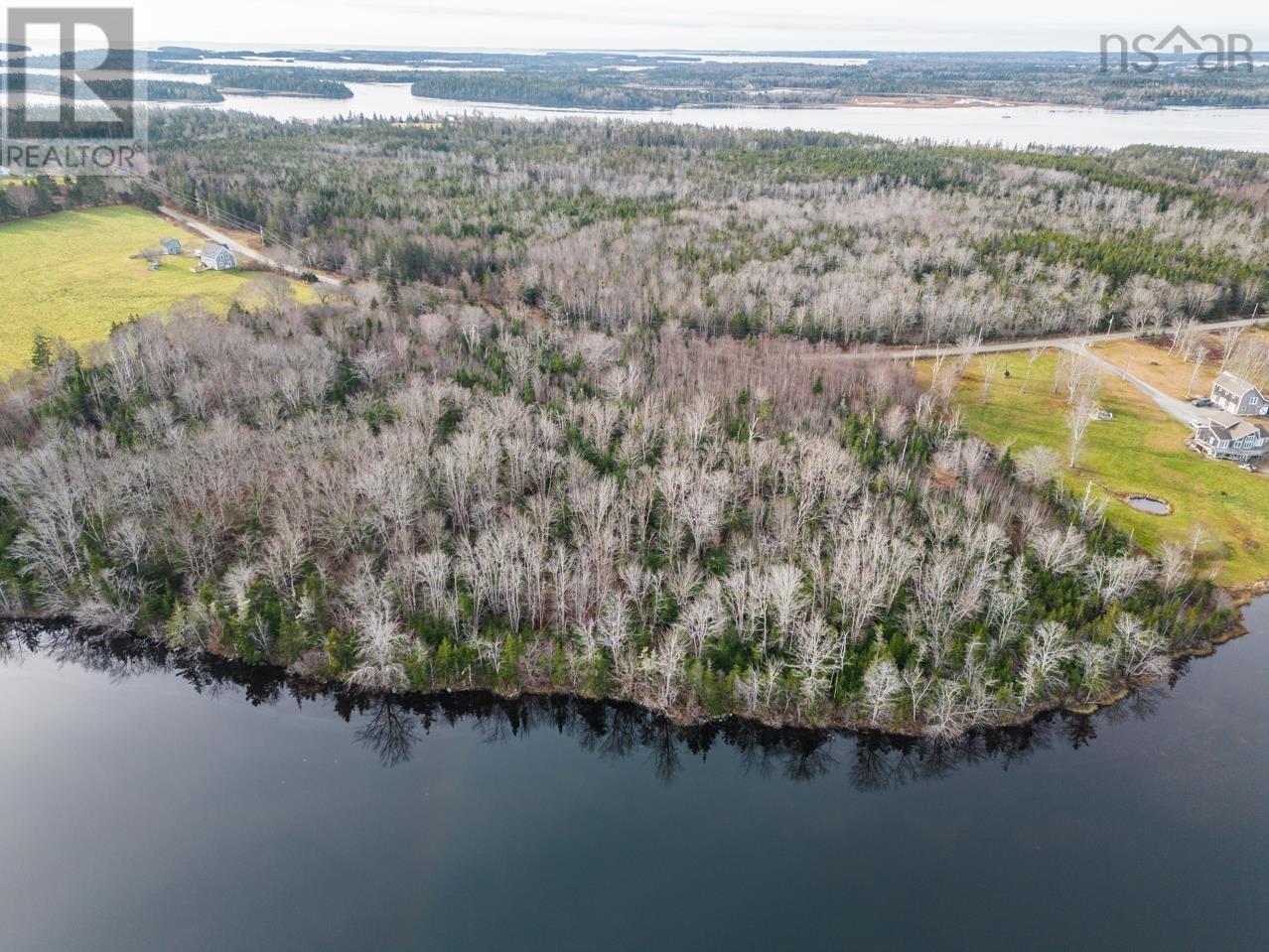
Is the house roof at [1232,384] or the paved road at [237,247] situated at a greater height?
the paved road at [237,247]

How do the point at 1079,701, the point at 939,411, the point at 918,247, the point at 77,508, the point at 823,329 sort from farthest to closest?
the point at 918,247
the point at 823,329
the point at 939,411
the point at 77,508
the point at 1079,701

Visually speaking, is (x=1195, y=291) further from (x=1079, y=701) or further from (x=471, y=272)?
(x=471, y=272)

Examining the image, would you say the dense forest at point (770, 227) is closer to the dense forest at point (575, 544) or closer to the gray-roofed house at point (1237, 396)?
the gray-roofed house at point (1237, 396)

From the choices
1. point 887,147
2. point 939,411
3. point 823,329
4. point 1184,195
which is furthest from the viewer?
point 887,147

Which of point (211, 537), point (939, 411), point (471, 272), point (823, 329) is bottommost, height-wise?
point (211, 537)

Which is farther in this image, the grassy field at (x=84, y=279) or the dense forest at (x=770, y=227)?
the dense forest at (x=770, y=227)

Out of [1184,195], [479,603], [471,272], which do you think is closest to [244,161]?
[471,272]

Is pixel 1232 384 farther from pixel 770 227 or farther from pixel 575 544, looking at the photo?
pixel 575 544

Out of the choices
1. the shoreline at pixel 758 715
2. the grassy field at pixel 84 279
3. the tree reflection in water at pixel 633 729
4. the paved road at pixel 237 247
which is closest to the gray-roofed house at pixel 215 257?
the grassy field at pixel 84 279
